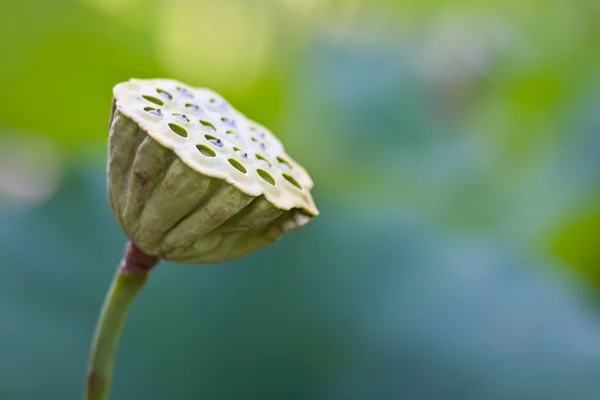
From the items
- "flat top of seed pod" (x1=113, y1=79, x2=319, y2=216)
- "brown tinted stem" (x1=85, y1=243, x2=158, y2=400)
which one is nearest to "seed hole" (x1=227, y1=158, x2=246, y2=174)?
"flat top of seed pod" (x1=113, y1=79, x2=319, y2=216)

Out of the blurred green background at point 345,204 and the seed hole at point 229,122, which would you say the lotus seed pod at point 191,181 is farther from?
the blurred green background at point 345,204

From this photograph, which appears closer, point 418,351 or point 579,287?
point 418,351

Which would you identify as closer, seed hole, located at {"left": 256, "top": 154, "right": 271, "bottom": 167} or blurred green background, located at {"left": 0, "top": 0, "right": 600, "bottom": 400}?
seed hole, located at {"left": 256, "top": 154, "right": 271, "bottom": 167}

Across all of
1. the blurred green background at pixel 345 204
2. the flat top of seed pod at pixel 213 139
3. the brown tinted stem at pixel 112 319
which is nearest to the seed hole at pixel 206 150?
the flat top of seed pod at pixel 213 139

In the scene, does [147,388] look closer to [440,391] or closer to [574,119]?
[440,391]

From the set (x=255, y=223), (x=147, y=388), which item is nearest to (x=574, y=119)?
(x=147, y=388)

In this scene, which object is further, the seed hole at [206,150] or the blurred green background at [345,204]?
the blurred green background at [345,204]

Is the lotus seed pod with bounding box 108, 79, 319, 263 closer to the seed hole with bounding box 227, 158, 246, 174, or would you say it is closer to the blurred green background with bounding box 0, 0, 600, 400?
the seed hole with bounding box 227, 158, 246, 174
